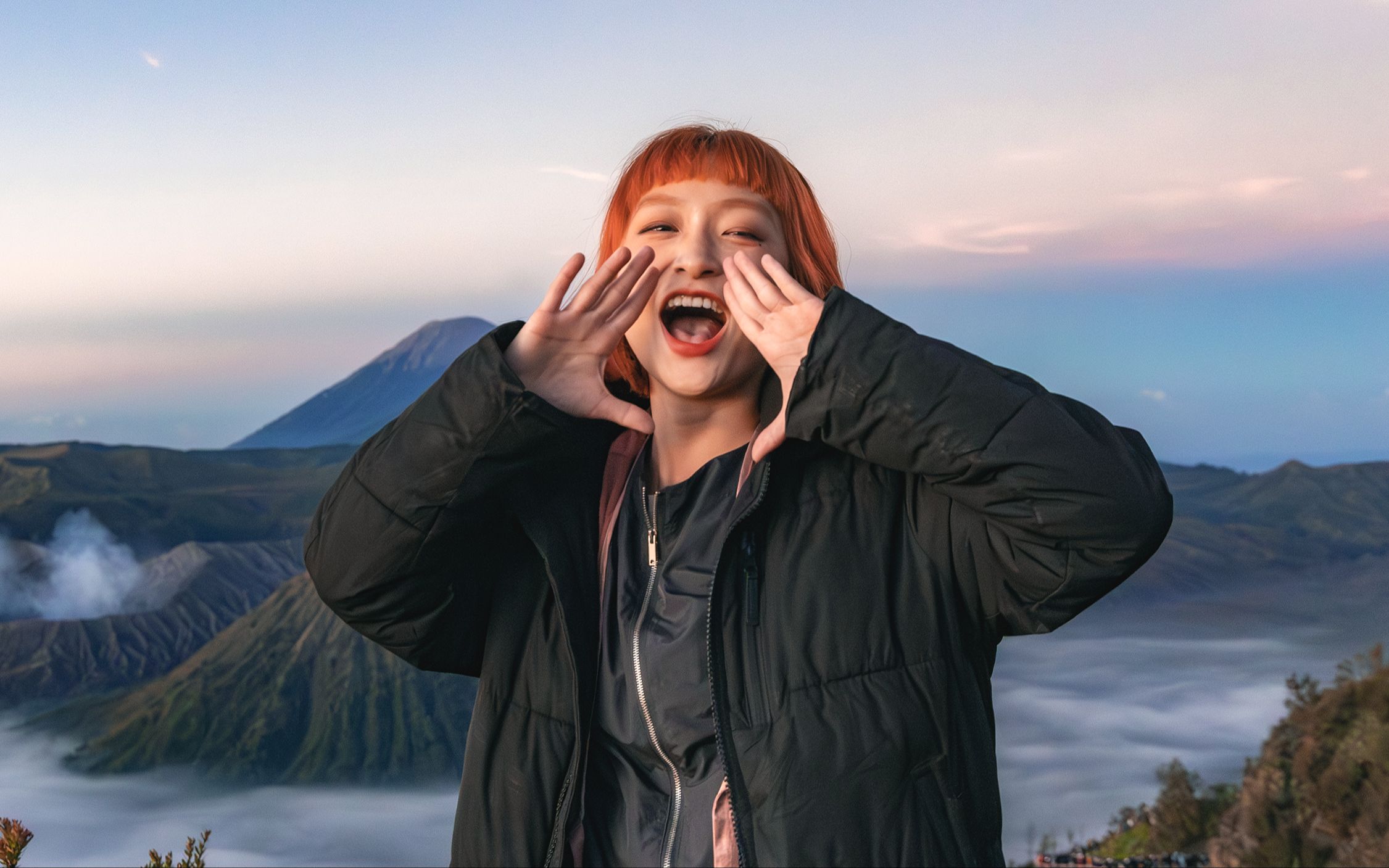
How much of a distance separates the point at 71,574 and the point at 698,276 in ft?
189

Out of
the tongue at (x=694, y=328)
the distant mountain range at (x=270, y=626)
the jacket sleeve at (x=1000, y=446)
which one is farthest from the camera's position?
the distant mountain range at (x=270, y=626)

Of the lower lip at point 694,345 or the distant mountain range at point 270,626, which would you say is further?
the distant mountain range at point 270,626

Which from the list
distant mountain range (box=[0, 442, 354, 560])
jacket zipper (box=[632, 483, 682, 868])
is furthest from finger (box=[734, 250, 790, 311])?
distant mountain range (box=[0, 442, 354, 560])

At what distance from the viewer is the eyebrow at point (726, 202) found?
2027mm

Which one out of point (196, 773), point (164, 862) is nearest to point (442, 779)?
point (196, 773)

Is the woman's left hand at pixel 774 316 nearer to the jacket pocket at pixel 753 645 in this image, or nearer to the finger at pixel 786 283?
the finger at pixel 786 283

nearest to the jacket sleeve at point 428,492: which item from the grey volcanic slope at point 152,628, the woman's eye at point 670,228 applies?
the woman's eye at point 670,228

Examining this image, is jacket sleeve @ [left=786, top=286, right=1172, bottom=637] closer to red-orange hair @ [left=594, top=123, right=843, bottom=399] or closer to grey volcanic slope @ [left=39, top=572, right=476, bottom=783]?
red-orange hair @ [left=594, top=123, right=843, bottom=399]

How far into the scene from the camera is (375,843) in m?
54.2

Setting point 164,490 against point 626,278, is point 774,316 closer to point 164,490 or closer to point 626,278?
point 626,278

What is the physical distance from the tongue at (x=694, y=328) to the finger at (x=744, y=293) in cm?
18

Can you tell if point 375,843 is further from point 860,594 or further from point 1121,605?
point 860,594

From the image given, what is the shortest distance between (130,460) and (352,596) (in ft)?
179

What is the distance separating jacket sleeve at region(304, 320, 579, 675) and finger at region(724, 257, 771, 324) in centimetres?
32
